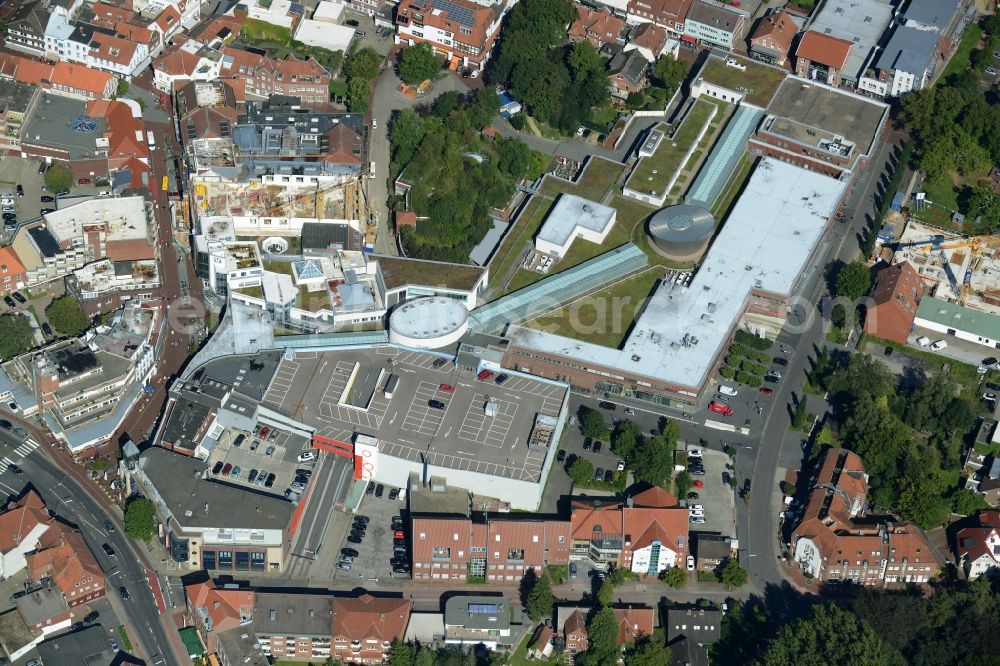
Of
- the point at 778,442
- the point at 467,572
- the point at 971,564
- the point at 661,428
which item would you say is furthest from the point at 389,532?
the point at 971,564

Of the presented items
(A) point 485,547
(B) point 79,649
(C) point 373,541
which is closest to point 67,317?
(B) point 79,649

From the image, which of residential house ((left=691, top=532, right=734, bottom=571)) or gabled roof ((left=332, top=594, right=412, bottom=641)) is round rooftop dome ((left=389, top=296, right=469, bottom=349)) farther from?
residential house ((left=691, top=532, right=734, bottom=571))

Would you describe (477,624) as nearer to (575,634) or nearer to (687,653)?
(575,634)

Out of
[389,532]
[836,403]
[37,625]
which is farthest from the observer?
[836,403]

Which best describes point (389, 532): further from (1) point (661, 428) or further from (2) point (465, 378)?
(1) point (661, 428)

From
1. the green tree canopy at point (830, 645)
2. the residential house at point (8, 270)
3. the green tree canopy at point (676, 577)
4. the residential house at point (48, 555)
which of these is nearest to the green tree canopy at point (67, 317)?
the residential house at point (8, 270)

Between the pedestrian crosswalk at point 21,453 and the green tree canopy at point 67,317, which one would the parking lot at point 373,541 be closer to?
the pedestrian crosswalk at point 21,453
